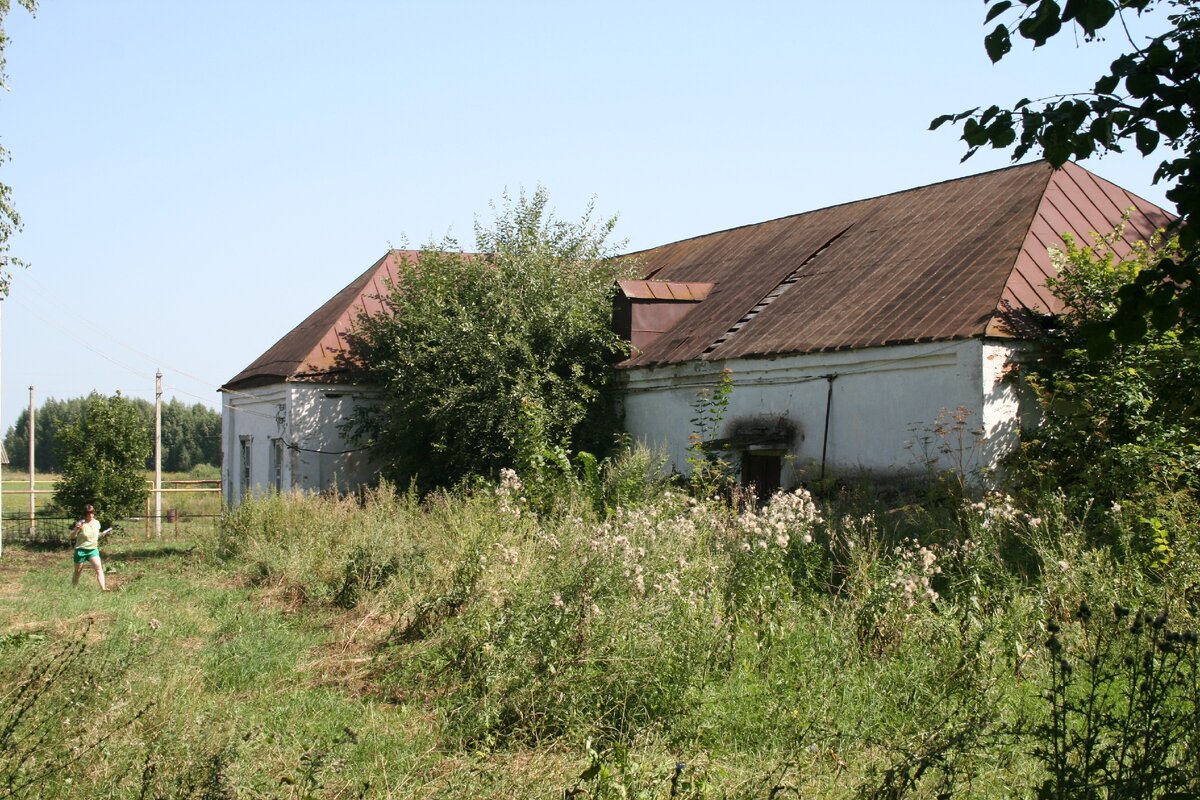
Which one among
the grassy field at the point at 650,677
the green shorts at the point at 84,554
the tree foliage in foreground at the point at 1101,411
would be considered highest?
the tree foliage in foreground at the point at 1101,411

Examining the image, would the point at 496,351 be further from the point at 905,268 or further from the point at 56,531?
the point at 56,531

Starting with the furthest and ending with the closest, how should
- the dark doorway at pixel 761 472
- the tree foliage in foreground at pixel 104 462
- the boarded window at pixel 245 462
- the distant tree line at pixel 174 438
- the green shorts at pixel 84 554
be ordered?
1. the distant tree line at pixel 174 438
2. the tree foliage in foreground at pixel 104 462
3. the boarded window at pixel 245 462
4. the dark doorway at pixel 761 472
5. the green shorts at pixel 84 554

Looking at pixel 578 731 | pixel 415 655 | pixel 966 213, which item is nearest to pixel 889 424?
pixel 966 213

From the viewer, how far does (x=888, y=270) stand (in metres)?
16.5

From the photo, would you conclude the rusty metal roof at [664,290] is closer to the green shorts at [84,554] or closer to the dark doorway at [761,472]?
the dark doorway at [761,472]

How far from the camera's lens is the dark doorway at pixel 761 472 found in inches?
653

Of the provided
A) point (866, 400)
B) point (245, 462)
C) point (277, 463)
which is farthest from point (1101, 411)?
point (245, 462)

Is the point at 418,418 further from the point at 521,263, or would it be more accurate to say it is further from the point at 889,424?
the point at 889,424

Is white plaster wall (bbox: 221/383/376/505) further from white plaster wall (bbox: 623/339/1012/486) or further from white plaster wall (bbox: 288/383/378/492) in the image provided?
white plaster wall (bbox: 623/339/1012/486)

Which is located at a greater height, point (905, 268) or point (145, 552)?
point (905, 268)

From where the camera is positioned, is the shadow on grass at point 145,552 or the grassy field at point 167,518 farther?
the grassy field at point 167,518

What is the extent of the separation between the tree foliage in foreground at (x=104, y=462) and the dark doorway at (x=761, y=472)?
709 inches

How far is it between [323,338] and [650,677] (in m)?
18.8

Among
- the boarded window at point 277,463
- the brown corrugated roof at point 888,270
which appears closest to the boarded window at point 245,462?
the boarded window at point 277,463
